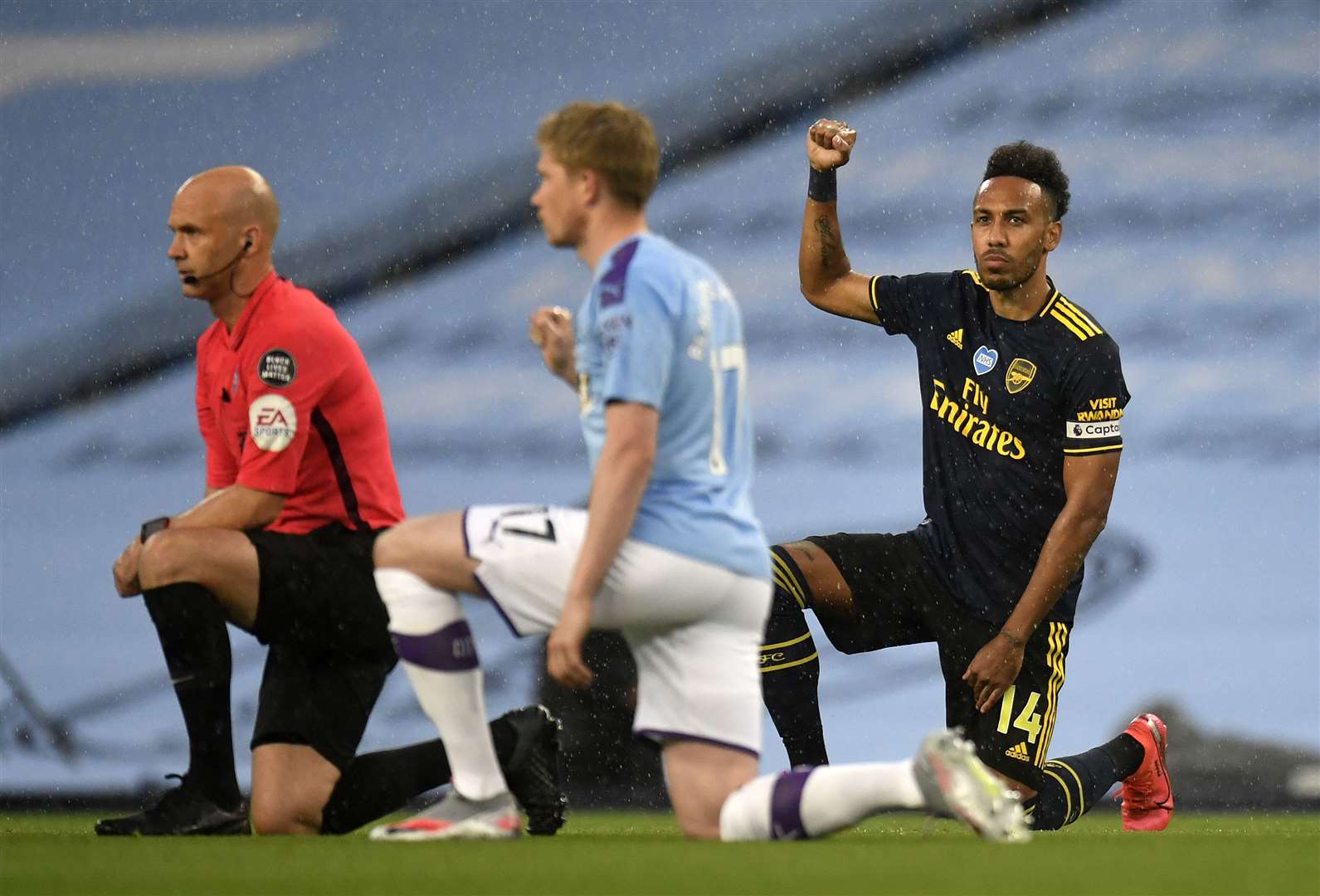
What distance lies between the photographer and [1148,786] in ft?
19.1

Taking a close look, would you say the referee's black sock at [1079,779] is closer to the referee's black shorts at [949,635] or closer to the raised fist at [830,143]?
the referee's black shorts at [949,635]

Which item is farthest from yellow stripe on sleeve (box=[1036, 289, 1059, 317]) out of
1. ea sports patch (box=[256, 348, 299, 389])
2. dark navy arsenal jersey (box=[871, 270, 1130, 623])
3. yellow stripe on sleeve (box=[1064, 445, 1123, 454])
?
ea sports patch (box=[256, 348, 299, 389])

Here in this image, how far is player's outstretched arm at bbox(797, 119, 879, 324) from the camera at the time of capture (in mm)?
5324

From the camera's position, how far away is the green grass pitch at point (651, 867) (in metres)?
2.91

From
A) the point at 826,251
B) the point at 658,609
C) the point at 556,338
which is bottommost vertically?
the point at 658,609

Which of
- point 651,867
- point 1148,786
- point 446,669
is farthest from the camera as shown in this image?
point 1148,786

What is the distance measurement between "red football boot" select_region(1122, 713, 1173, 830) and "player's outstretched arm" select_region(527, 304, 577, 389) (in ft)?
9.09

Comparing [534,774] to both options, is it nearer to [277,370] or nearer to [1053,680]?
[277,370]

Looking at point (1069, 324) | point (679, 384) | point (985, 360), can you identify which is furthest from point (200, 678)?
point (1069, 324)

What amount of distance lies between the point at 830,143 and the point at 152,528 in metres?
2.13

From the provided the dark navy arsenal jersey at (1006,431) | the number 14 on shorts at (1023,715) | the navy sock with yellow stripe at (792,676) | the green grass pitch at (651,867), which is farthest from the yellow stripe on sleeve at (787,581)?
the green grass pitch at (651,867)

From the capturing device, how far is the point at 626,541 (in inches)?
139

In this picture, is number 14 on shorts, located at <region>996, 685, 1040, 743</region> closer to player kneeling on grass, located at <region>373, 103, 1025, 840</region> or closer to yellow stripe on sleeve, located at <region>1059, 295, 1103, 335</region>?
yellow stripe on sleeve, located at <region>1059, 295, 1103, 335</region>

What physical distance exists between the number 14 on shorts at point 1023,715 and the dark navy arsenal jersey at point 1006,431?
0.23m
